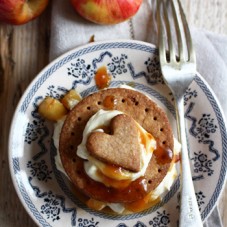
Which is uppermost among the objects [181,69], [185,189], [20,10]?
[20,10]

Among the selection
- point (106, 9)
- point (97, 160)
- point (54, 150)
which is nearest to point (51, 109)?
point (54, 150)

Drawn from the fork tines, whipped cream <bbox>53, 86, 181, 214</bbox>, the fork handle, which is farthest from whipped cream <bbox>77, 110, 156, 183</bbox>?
the fork tines

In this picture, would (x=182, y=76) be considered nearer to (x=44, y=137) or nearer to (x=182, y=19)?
(x=182, y=19)

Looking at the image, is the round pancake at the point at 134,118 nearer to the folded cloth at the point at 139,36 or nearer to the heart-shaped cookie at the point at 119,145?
the heart-shaped cookie at the point at 119,145

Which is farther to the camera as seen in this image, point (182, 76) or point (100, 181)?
point (182, 76)

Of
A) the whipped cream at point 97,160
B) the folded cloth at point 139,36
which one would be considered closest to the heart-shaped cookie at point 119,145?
the whipped cream at point 97,160

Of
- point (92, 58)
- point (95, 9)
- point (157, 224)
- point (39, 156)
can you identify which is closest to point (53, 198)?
point (39, 156)

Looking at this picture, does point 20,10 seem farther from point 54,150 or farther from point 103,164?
point 103,164
